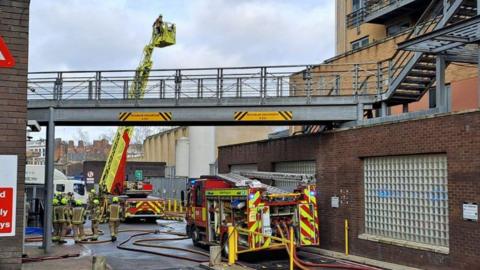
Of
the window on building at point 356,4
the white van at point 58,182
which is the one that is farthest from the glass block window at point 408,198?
the white van at point 58,182

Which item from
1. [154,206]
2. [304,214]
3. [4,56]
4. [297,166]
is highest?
[4,56]

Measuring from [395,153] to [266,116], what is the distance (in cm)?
478

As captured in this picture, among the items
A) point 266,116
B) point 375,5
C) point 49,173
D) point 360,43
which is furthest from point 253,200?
point 360,43

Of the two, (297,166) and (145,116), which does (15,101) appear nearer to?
(145,116)

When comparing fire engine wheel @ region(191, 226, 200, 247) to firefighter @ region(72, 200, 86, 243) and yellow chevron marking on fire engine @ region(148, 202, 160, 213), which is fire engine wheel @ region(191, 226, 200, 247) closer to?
firefighter @ region(72, 200, 86, 243)

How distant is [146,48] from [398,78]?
15.2 metres

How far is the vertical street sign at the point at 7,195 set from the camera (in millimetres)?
7523

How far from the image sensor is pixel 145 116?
1852 cm

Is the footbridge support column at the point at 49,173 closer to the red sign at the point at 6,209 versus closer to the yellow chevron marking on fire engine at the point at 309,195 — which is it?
the yellow chevron marking on fire engine at the point at 309,195

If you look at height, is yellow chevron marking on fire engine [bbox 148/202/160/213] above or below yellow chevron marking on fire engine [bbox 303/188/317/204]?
below

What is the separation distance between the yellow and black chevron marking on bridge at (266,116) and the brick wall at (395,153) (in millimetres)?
1210

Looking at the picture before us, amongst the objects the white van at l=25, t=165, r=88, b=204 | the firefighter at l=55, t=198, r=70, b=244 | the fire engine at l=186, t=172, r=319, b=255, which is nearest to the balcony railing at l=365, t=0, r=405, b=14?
the fire engine at l=186, t=172, r=319, b=255

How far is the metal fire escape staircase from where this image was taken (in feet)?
49.8

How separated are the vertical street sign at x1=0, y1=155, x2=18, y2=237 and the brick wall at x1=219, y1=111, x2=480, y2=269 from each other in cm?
892
